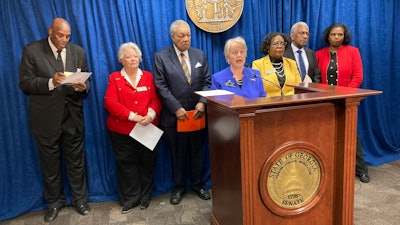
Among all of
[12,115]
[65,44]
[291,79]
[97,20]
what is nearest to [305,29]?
[291,79]

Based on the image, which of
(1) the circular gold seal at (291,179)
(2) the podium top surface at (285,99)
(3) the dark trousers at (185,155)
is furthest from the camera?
(3) the dark trousers at (185,155)

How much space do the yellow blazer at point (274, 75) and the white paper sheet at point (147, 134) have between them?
3.36 ft

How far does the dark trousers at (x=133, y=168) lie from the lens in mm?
2877

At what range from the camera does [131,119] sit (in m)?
2.68

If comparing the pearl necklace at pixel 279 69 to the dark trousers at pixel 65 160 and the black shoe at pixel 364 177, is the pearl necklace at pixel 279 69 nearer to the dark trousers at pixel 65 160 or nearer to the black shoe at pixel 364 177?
the black shoe at pixel 364 177

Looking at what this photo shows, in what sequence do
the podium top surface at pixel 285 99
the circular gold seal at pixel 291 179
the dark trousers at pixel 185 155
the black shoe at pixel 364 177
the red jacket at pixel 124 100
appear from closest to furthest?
the podium top surface at pixel 285 99
the circular gold seal at pixel 291 179
the red jacket at pixel 124 100
the dark trousers at pixel 185 155
the black shoe at pixel 364 177

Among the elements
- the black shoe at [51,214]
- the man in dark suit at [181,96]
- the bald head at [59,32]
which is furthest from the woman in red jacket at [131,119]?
the black shoe at [51,214]

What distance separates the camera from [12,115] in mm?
2920

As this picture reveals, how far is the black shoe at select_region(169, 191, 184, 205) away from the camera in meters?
2.98

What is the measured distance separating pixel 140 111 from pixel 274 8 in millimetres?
1860

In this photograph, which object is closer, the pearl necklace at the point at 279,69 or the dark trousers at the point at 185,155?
the pearl necklace at the point at 279,69

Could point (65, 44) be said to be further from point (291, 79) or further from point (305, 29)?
point (305, 29)

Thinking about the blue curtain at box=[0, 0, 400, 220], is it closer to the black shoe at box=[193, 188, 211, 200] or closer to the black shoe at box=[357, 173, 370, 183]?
the black shoe at box=[193, 188, 211, 200]

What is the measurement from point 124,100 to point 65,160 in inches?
30.6
